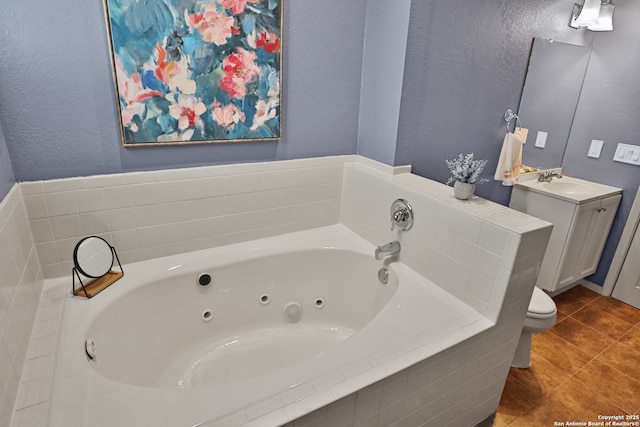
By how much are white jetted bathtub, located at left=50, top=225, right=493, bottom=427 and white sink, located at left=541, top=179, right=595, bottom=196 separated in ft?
5.00

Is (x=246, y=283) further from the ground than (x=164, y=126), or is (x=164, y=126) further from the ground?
(x=164, y=126)

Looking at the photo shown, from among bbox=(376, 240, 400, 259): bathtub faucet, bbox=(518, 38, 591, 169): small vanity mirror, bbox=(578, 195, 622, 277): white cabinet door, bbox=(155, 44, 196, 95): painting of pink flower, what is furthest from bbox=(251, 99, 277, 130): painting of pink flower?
bbox=(578, 195, 622, 277): white cabinet door

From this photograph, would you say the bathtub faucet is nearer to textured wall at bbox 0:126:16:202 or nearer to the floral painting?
the floral painting

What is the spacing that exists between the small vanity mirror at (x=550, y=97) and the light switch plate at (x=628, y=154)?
0.32 metres

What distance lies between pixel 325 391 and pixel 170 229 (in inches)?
44.4

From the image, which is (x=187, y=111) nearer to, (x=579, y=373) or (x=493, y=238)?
(x=493, y=238)

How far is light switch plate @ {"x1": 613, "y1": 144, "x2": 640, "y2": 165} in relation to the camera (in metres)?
2.31

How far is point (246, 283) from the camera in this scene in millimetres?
1833

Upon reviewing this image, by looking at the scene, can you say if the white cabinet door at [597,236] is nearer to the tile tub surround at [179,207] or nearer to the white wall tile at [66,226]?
the tile tub surround at [179,207]

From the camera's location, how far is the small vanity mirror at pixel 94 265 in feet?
4.71

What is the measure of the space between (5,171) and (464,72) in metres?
2.05

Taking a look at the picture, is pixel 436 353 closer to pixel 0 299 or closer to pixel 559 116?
pixel 0 299

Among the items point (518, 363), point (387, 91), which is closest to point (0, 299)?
point (387, 91)

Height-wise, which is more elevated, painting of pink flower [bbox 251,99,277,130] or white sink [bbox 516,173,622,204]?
painting of pink flower [bbox 251,99,277,130]
